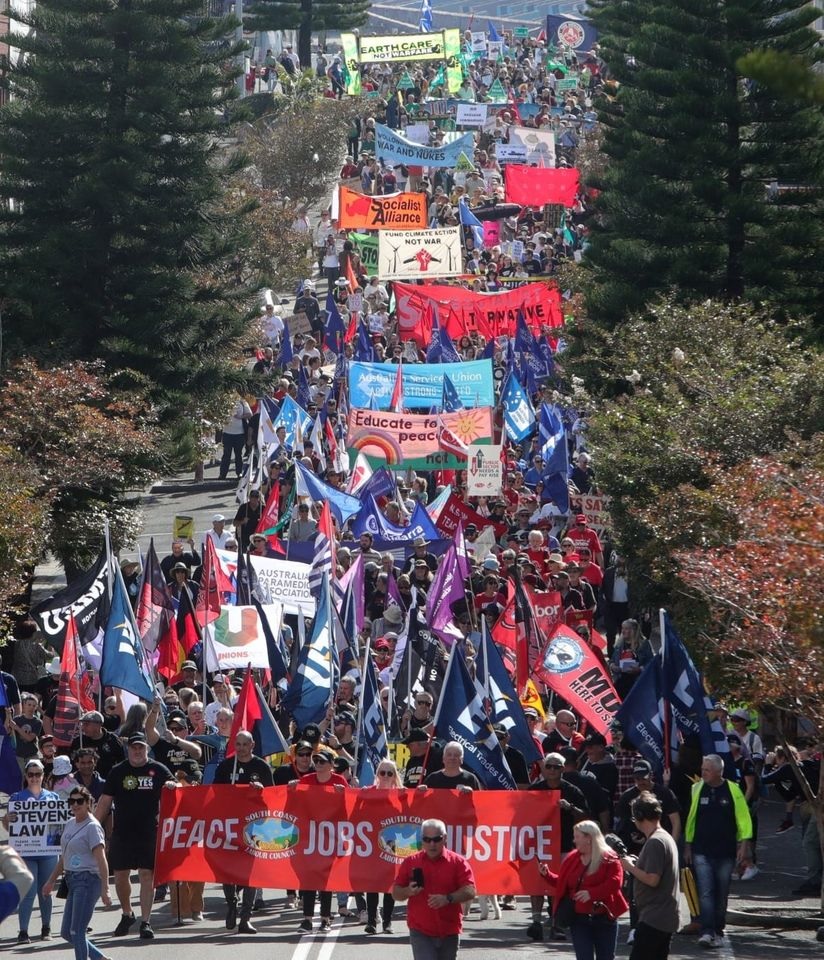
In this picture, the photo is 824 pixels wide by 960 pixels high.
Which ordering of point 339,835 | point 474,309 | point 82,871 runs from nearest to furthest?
point 82,871, point 339,835, point 474,309

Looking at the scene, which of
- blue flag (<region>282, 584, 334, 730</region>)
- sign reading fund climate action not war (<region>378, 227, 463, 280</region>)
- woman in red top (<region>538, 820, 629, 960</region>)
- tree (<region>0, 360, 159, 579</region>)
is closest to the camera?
woman in red top (<region>538, 820, 629, 960</region>)

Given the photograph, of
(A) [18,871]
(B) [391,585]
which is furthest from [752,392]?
(A) [18,871]

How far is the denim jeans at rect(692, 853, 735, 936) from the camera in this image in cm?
1244

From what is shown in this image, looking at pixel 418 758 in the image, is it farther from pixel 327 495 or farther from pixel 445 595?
pixel 327 495

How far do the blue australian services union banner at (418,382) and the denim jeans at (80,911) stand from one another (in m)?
16.1

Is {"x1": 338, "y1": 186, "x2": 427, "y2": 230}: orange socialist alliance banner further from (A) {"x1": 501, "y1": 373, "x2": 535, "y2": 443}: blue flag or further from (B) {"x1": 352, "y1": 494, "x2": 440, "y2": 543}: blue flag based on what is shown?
(B) {"x1": 352, "y1": 494, "x2": 440, "y2": 543}: blue flag

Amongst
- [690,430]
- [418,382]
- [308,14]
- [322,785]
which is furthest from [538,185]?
[322,785]

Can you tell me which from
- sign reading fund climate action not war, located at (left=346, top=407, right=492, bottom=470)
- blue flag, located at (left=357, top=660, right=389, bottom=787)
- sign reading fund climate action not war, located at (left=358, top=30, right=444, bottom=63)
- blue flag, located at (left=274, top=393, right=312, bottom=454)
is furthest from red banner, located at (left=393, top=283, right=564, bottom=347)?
sign reading fund climate action not war, located at (left=358, top=30, right=444, bottom=63)

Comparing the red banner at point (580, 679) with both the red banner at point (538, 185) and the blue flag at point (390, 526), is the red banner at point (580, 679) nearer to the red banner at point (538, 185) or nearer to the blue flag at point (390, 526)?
the blue flag at point (390, 526)

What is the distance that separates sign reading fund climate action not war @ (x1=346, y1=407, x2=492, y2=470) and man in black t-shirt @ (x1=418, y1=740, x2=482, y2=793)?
496 inches

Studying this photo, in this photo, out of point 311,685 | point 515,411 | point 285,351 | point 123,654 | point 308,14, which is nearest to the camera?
point 123,654

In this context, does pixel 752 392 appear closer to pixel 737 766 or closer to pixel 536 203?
pixel 737 766

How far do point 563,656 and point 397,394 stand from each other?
38.9 feet

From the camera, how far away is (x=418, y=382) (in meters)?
27.8
